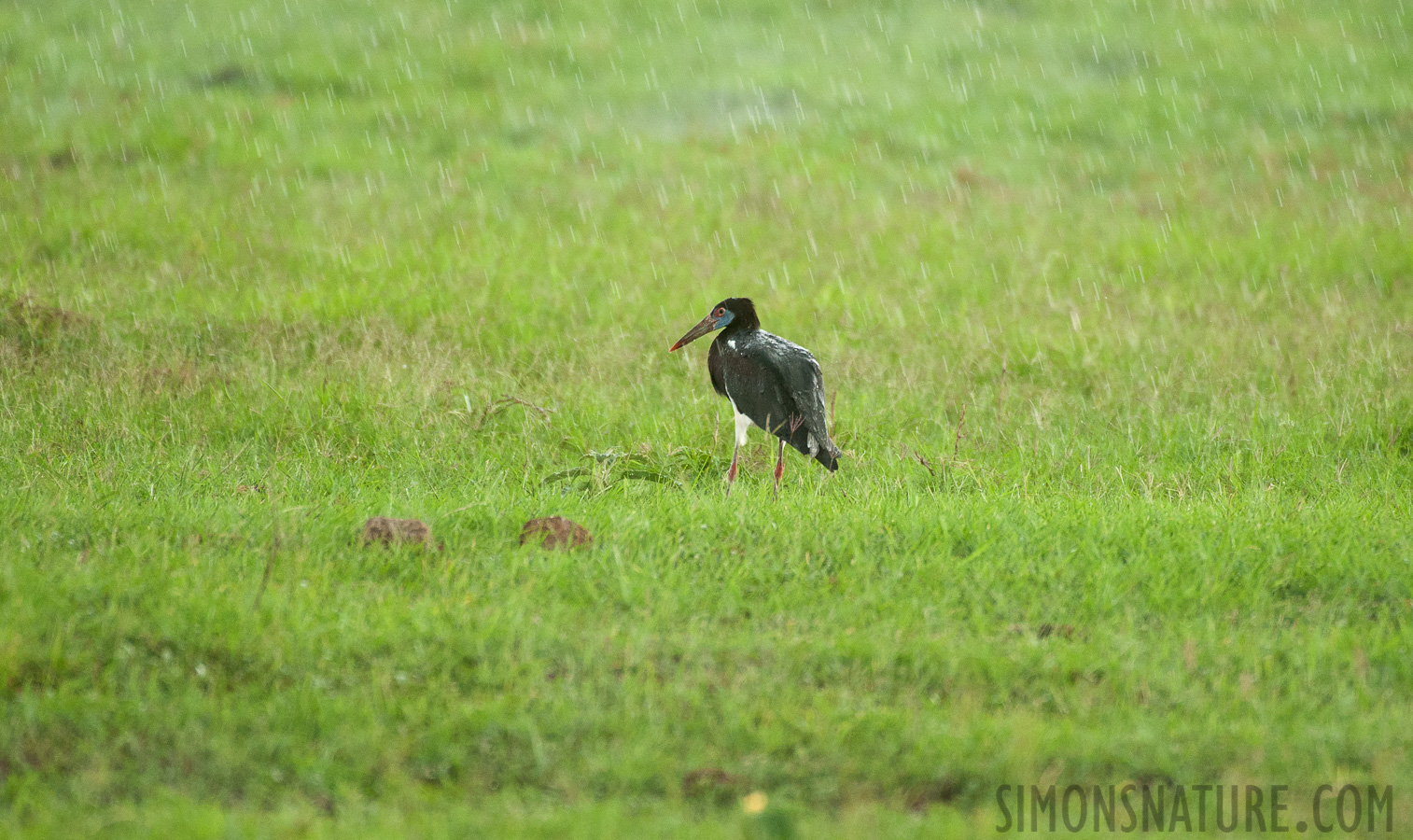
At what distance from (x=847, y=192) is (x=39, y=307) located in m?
9.55

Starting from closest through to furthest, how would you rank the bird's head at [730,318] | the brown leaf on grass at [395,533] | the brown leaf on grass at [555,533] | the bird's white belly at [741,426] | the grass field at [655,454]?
1. the grass field at [655,454]
2. the brown leaf on grass at [395,533]
3. the brown leaf on grass at [555,533]
4. the bird's white belly at [741,426]
5. the bird's head at [730,318]

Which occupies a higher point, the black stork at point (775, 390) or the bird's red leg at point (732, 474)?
the black stork at point (775, 390)

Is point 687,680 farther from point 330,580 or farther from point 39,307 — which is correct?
point 39,307

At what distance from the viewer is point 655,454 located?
682 cm

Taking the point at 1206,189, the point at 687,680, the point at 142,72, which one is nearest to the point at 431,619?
the point at 687,680

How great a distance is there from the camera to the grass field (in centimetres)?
356

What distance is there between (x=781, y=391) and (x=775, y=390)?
1.6 inches

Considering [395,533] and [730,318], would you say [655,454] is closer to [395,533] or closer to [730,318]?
[730,318]

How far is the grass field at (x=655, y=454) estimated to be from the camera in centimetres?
356

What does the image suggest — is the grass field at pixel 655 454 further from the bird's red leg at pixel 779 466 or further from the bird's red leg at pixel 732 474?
the bird's red leg at pixel 779 466

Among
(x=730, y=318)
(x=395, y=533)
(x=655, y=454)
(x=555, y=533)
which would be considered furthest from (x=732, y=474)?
(x=395, y=533)

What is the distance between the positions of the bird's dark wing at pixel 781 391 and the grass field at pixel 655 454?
41 cm

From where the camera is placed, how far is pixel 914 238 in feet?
42.7

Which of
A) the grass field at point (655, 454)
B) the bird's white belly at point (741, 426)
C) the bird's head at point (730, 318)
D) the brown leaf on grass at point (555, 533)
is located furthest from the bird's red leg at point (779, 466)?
the brown leaf on grass at point (555, 533)
